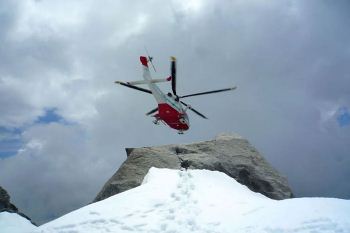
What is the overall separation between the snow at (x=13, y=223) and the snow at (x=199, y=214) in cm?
524

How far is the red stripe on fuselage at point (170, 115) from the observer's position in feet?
104

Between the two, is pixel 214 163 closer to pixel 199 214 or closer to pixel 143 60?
pixel 199 214

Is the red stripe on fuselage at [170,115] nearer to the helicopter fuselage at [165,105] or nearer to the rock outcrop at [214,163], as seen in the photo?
the helicopter fuselage at [165,105]

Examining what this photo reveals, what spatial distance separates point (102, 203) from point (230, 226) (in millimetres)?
5812

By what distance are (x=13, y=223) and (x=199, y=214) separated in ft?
38.1

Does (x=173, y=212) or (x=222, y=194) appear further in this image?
(x=222, y=194)

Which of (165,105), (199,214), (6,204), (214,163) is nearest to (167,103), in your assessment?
(165,105)

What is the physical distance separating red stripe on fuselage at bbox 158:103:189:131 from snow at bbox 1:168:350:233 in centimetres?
1415

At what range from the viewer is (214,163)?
78.7 ft

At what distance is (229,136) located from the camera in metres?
29.4

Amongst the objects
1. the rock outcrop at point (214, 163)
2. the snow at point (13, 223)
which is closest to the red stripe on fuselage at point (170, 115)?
the rock outcrop at point (214, 163)

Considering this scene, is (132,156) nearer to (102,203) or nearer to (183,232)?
(102,203)

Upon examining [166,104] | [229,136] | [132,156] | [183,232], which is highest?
[166,104]

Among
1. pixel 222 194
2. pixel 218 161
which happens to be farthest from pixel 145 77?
pixel 222 194
